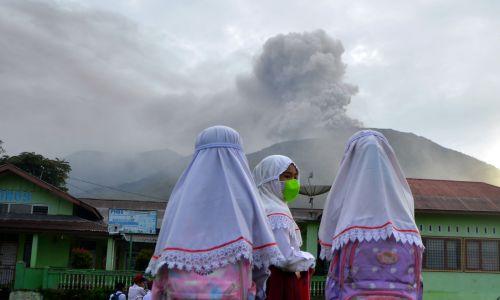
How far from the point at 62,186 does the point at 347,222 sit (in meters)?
37.5

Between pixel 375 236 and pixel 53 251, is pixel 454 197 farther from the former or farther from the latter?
pixel 375 236

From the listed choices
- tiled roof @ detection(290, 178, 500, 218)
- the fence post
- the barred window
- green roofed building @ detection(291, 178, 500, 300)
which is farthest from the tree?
the barred window

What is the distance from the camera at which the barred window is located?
19375mm

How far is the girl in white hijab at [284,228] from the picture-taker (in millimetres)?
4781

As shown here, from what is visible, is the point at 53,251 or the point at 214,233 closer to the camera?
the point at 214,233

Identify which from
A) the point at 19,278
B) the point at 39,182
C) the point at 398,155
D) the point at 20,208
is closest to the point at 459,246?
the point at 19,278

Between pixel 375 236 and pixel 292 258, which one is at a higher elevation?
pixel 375 236

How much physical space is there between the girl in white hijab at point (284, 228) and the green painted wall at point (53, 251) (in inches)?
743

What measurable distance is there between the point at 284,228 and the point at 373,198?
1.30 metres

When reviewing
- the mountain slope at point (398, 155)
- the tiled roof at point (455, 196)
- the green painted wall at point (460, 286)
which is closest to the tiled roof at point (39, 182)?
the tiled roof at point (455, 196)

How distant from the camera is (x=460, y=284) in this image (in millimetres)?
19156

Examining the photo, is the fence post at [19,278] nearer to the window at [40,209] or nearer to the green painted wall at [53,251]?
the green painted wall at [53,251]

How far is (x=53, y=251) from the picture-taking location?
23.1m

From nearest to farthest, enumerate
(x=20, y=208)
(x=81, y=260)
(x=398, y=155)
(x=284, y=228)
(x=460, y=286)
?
(x=284, y=228) < (x=460, y=286) < (x=81, y=260) < (x=20, y=208) < (x=398, y=155)
